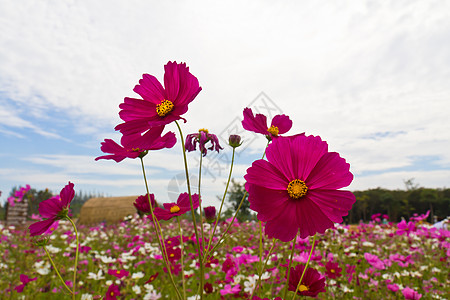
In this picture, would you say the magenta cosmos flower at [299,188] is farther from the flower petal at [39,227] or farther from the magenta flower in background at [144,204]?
the flower petal at [39,227]

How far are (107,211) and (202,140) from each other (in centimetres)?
876

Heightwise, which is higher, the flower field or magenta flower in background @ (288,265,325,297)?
magenta flower in background @ (288,265,325,297)

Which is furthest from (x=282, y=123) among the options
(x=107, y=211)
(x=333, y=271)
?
(x=107, y=211)

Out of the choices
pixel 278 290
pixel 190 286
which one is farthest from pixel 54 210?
pixel 190 286

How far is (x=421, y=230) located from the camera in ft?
13.8

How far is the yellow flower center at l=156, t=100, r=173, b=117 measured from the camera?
690 mm

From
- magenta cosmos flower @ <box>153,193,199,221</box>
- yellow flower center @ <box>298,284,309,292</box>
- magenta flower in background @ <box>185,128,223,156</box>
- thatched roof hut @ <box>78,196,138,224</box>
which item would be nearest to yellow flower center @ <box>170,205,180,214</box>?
magenta cosmos flower @ <box>153,193,199,221</box>

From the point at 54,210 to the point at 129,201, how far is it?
851cm

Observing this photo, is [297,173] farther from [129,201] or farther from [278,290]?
[129,201]

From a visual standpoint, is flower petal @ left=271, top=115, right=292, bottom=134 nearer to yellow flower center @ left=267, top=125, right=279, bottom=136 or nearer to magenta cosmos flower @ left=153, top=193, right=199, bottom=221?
yellow flower center @ left=267, top=125, right=279, bottom=136

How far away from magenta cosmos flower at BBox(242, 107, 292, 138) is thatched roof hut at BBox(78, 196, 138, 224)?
7.96 m

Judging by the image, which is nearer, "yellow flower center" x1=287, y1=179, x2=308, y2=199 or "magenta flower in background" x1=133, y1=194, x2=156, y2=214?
"yellow flower center" x1=287, y1=179, x2=308, y2=199

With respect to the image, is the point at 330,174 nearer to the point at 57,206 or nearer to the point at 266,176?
the point at 266,176

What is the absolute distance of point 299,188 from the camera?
2.09 ft
